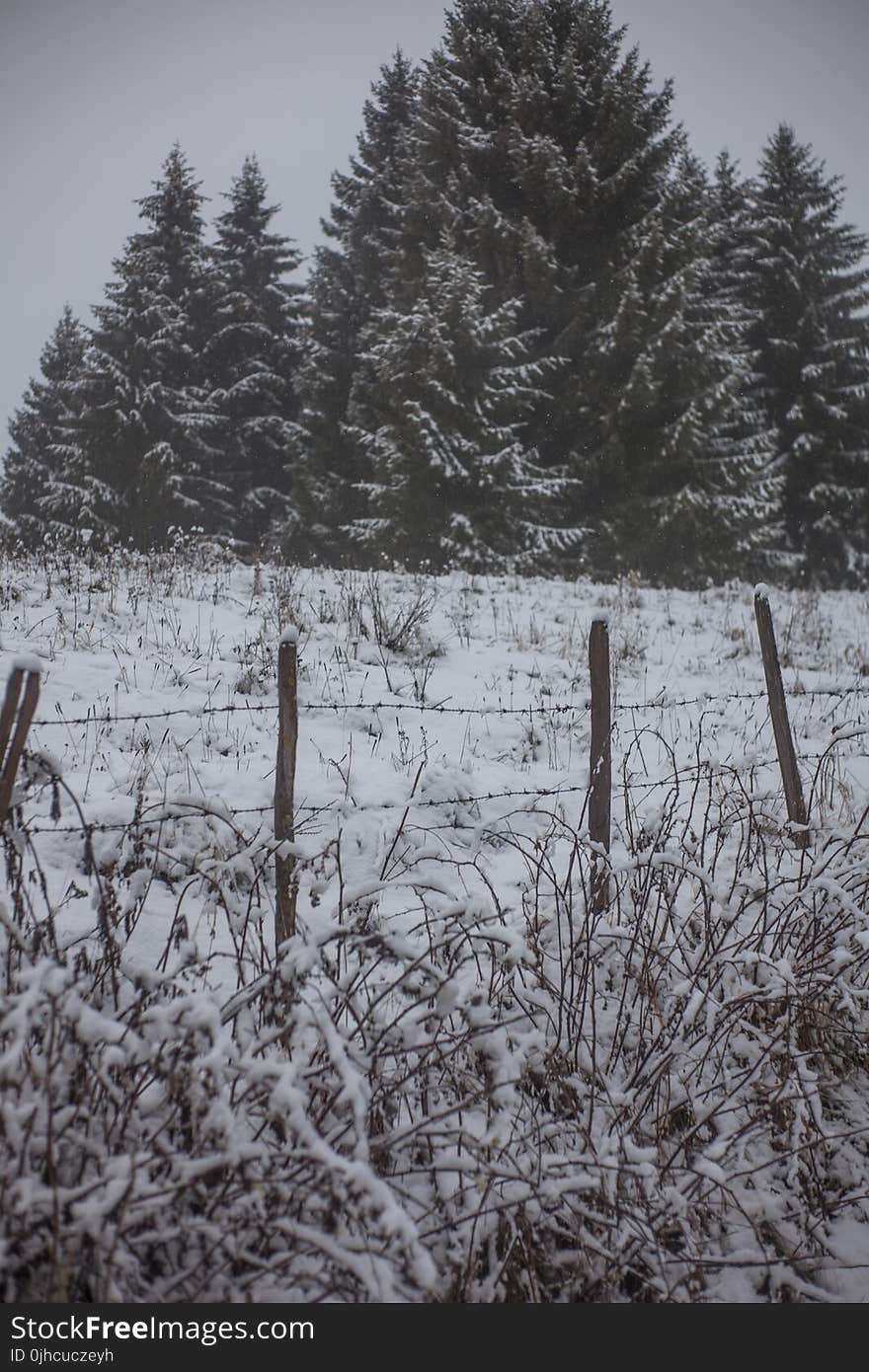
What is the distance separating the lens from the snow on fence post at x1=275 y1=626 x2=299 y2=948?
101 inches

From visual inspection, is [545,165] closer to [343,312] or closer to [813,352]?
[343,312]

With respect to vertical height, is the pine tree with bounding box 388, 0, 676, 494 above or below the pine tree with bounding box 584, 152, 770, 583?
above

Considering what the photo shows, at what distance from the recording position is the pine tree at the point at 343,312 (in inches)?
670

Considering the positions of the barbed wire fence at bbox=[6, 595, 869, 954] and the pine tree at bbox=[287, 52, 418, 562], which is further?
the pine tree at bbox=[287, 52, 418, 562]

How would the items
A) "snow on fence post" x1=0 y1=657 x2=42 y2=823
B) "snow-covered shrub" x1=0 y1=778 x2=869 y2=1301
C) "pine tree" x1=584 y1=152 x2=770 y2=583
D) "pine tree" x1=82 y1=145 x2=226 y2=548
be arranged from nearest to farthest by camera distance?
"snow-covered shrub" x1=0 y1=778 x2=869 y2=1301
"snow on fence post" x1=0 y1=657 x2=42 y2=823
"pine tree" x1=584 y1=152 x2=770 y2=583
"pine tree" x1=82 y1=145 x2=226 y2=548

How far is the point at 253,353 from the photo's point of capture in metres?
20.7

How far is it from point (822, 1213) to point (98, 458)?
19.9 meters

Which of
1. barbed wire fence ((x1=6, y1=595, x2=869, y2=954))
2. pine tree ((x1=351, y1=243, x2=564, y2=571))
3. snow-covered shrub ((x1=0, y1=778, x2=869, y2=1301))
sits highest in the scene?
pine tree ((x1=351, y1=243, x2=564, y2=571))

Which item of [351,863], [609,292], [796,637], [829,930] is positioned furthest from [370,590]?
[609,292]

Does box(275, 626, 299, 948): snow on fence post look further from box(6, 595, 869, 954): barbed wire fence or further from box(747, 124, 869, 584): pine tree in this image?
box(747, 124, 869, 584): pine tree

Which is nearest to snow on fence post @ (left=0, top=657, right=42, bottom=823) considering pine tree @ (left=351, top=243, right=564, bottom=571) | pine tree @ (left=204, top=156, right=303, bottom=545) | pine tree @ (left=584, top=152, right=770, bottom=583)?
pine tree @ (left=351, top=243, right=564, bottom=571)

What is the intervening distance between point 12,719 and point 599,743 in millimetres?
2454

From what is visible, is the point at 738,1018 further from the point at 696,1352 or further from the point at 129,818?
the point at 129,818

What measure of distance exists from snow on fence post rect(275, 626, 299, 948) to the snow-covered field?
0.45 feet
